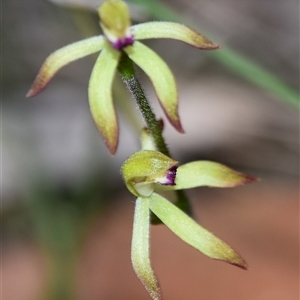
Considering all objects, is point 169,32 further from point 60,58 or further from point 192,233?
point 192,233

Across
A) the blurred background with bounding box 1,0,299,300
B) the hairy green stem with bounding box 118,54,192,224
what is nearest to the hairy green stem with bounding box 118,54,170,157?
the hairy green stem with bounding box 118,54,192,224

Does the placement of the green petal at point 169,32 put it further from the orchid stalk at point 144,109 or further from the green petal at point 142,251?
the green petal at point 142,251

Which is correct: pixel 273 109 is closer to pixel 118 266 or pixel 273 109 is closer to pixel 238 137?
pixel 238 137

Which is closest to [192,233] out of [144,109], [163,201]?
[163,201]

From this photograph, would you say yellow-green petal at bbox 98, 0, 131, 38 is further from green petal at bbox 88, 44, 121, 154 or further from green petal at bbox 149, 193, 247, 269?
green petal at bbox 149, 193, 247, 269

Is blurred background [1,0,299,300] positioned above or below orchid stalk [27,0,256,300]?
above

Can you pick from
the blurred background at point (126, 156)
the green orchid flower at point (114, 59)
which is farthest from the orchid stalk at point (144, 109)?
the blurred background at point (126, 156)

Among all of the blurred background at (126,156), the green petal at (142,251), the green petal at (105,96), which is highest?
the blurred background at (126,156)
